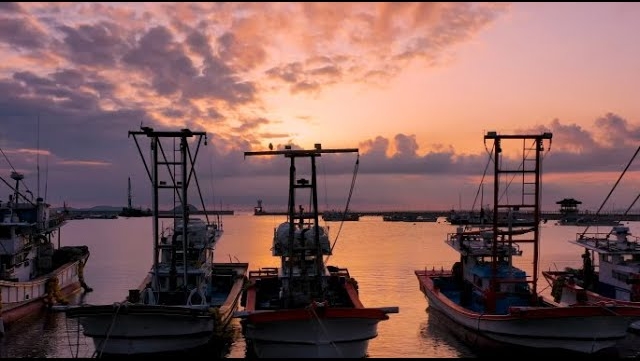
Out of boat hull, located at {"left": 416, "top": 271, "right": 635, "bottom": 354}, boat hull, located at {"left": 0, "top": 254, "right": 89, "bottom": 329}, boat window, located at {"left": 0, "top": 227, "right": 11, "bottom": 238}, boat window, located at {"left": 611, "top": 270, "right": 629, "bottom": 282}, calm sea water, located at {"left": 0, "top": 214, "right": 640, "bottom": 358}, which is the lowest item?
calm sea water, located at {"left": 0, "top": 214, "right": 640, "bottom": 358}

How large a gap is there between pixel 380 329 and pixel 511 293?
6630 millimetres

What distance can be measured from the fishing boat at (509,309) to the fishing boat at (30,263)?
21722mm

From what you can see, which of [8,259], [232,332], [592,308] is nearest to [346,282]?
[232,332]

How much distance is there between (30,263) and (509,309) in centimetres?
3054

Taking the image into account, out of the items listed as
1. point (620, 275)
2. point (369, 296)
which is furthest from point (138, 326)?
point (620, 275)

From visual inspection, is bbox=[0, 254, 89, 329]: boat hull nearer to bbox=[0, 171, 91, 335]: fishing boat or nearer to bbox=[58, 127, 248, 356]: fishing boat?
bbox=[0, 171, 91, 335]: fishing boat

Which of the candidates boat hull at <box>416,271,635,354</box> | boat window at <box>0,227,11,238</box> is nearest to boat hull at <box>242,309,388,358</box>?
boat hull at <box>416,271,635,354</box>

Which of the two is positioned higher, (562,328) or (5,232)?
(5,232)

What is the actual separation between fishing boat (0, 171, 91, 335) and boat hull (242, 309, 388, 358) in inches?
597

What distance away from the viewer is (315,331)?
800 inches

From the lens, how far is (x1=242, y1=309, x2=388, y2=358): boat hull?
2011 cm

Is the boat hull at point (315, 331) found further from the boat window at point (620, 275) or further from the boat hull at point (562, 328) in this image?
the boat window at point (620, 275)

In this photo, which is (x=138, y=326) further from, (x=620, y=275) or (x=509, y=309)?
(x=620, y=275)

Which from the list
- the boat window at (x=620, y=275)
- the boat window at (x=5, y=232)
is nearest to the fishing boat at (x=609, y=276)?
the boat window at (x=620, y=275)
